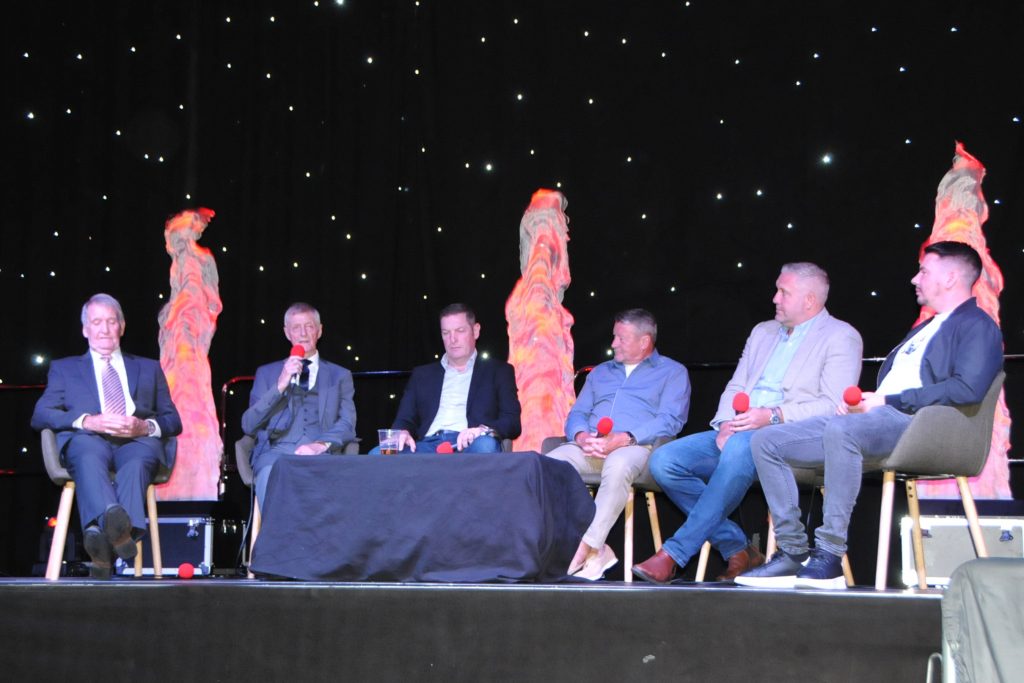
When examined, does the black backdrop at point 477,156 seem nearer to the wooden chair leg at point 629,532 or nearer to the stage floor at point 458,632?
the wooden chair leg at point 629,532

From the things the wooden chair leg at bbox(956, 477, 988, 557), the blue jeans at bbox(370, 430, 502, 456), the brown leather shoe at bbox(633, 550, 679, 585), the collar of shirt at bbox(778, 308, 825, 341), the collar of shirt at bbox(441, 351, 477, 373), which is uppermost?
the collar of shirt at bbox(778, 308, 825, 341)

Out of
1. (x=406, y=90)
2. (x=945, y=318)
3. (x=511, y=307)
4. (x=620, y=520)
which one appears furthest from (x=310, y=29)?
(x=945, y=318)

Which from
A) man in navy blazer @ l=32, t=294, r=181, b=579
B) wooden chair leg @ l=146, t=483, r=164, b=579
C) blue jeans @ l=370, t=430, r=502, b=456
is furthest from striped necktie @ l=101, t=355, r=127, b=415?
blue jeans @ l=370, t=430, r=502, b=456

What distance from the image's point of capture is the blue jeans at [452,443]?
4.41m

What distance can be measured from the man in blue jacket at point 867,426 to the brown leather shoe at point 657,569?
1.02ft

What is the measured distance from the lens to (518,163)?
5.59 m

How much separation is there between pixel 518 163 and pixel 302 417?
1748 millimetres

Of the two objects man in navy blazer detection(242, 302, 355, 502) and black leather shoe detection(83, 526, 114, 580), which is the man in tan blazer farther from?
black leather shoe detection(83, 526, 114, 580)

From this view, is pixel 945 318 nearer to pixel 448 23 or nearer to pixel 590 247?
pixel 590 247

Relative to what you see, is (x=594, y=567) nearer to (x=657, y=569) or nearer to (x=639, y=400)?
(x=657, y=569)

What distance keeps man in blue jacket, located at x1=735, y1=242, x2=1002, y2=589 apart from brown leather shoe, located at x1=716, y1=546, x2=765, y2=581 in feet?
1.84

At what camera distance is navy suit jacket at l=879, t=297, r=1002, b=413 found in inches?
129

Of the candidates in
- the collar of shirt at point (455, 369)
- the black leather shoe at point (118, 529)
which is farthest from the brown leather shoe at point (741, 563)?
the black leather shoe at point (118, 529)

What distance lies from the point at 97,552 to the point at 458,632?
5.60 ft
